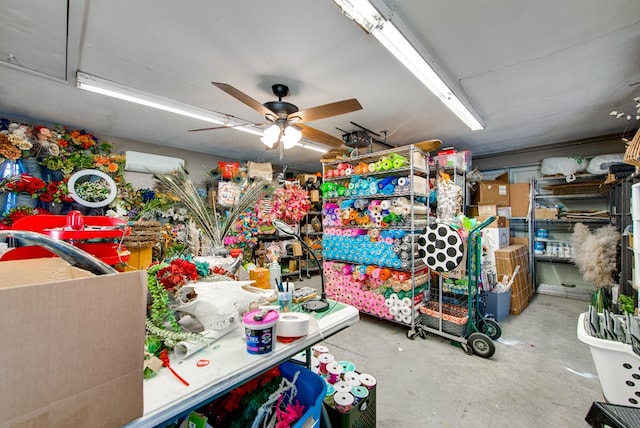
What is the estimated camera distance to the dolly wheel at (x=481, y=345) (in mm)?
Answer: 2584

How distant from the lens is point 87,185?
3586 mm

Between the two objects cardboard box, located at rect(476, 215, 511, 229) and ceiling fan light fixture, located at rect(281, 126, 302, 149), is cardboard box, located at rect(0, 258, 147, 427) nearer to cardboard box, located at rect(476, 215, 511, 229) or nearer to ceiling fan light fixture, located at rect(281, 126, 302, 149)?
ceiling fan light fixture, located at rect(281, 126, 302, 149)

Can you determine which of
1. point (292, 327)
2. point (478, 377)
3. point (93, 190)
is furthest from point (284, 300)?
point (93, 190)

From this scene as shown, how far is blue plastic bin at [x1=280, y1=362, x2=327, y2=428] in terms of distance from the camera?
1.03m

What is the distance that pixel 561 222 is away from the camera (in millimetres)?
4914

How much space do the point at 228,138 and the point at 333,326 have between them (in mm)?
4173

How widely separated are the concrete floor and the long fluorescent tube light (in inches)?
127

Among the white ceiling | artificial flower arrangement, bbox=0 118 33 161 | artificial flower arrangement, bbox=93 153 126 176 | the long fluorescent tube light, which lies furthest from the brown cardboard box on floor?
artificial flower arrangement, bbox=0 118 33 161

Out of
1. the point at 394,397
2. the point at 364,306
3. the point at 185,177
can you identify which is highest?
the point at 185,177

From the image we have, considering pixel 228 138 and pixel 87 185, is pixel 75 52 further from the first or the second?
pixel 228 138

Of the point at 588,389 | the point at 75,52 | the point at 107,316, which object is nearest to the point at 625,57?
the point at 588,389

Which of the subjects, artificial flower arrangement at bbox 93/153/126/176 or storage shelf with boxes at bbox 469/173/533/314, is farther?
storage shelf with boxes at bbox 469/173/533/314

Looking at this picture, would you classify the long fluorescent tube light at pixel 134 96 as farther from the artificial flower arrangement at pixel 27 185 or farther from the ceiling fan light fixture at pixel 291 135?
the artificial flower arrangement at pixel 27 185

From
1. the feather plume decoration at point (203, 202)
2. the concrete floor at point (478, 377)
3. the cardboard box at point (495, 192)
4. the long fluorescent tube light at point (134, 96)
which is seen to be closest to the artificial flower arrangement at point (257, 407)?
the concrete floor at point (478, 377)
